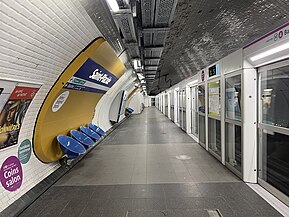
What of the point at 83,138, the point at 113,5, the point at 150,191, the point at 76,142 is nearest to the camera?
the point at 113,5

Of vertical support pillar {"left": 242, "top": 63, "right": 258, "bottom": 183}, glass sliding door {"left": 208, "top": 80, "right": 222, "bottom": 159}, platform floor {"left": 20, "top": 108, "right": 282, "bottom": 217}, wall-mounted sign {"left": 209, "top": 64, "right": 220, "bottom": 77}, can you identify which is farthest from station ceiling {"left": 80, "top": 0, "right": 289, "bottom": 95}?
platform floor {"left": 20, "top": 108, "right": 282, "bottom": 217}

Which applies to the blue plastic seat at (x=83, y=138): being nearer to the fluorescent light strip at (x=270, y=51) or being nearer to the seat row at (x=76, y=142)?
the seat row at (x=76, y=142)

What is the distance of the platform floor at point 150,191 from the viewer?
2.71m

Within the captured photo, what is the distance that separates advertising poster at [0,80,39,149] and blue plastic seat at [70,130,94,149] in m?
1.71

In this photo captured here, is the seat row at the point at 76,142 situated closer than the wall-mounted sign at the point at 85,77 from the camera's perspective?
No

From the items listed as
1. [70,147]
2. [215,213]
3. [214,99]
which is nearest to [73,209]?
[70,147]

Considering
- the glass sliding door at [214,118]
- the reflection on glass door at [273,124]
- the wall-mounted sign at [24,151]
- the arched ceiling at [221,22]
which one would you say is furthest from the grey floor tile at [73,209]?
the glass sliding door at [214,118]

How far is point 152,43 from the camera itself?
4172 mm

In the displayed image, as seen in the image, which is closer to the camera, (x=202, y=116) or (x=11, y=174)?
(x=11, y=174)

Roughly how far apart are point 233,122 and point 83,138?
3280mm

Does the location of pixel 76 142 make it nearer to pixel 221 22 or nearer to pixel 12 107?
pixel 12 107

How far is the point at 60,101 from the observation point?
12.6ft

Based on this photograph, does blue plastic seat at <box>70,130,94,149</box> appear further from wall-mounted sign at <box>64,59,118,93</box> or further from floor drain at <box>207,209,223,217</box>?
floor drain at <box>207,209,223,217</box>

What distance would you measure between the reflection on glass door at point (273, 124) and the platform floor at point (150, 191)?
19.6 inches
